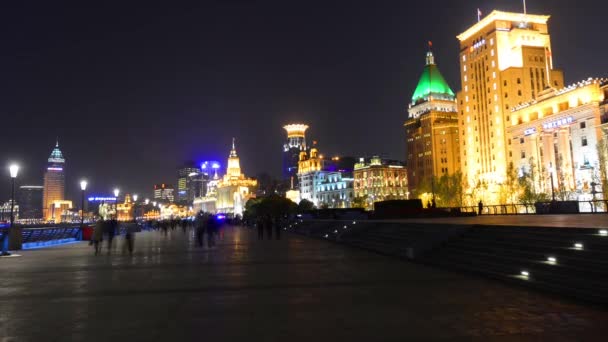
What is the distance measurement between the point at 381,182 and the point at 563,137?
74.2 m

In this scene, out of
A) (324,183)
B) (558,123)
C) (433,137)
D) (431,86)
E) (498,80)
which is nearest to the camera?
(558,123)

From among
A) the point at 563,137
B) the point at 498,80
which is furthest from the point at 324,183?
the point at 563,137

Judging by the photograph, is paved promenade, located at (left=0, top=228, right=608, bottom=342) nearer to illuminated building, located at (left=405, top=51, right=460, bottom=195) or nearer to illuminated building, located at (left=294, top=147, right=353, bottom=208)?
illuminated building, located at (left=405, top=51, right=460, bottom=195)

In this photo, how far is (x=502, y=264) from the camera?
43.7 ft

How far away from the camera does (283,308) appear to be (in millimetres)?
9398

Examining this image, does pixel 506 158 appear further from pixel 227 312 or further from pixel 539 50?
pixel 227 312

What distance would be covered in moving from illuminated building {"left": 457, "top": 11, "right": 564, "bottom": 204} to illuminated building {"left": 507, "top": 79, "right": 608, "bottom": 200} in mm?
8325

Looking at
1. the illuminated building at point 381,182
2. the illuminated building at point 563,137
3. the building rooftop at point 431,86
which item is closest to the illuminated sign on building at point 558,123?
the illuminated building at point 563,137

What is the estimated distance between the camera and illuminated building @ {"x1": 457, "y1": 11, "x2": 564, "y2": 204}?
96000 millimetres

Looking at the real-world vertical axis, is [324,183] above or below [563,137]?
below

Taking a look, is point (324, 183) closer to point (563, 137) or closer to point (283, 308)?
point (563, 137)

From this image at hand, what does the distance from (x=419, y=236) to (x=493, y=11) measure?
312 feet

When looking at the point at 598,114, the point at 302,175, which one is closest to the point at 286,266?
the point at 598,114

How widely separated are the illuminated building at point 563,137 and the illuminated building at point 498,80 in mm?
8325
